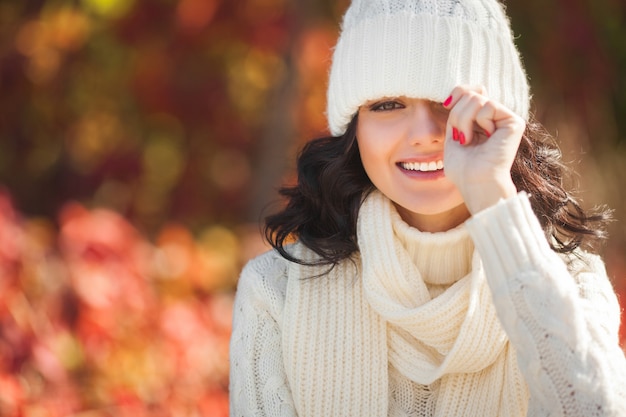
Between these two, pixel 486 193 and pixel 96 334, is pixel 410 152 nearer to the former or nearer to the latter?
pixel 486 193

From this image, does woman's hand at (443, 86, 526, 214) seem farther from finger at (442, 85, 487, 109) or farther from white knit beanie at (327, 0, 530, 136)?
white knit beanie at (327, 0, 530, 136)

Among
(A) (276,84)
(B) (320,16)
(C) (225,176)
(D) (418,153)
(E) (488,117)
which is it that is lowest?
(C) (225,176)

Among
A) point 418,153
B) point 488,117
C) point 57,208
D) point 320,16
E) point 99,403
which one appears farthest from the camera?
point 57,208

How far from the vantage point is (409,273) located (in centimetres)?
243

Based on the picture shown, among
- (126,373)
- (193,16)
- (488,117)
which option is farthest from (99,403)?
(193,16)

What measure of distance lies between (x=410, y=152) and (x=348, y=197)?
35cm

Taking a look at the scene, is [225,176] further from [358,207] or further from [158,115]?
[358,207]

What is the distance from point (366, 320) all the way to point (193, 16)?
3934mm

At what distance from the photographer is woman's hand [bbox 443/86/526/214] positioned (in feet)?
6.77

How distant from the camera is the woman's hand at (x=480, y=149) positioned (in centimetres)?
206

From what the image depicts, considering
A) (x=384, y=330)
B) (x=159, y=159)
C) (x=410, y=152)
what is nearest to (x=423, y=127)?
(x=410, y=152)

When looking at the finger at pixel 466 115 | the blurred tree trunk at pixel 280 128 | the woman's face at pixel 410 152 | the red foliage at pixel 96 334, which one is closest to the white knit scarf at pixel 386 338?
the woman's face at pixel 410 152

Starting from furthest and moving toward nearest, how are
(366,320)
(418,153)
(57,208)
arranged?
(57,208) → (366,320) → (418,153)

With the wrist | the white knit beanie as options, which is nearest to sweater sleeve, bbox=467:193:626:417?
the wrist
